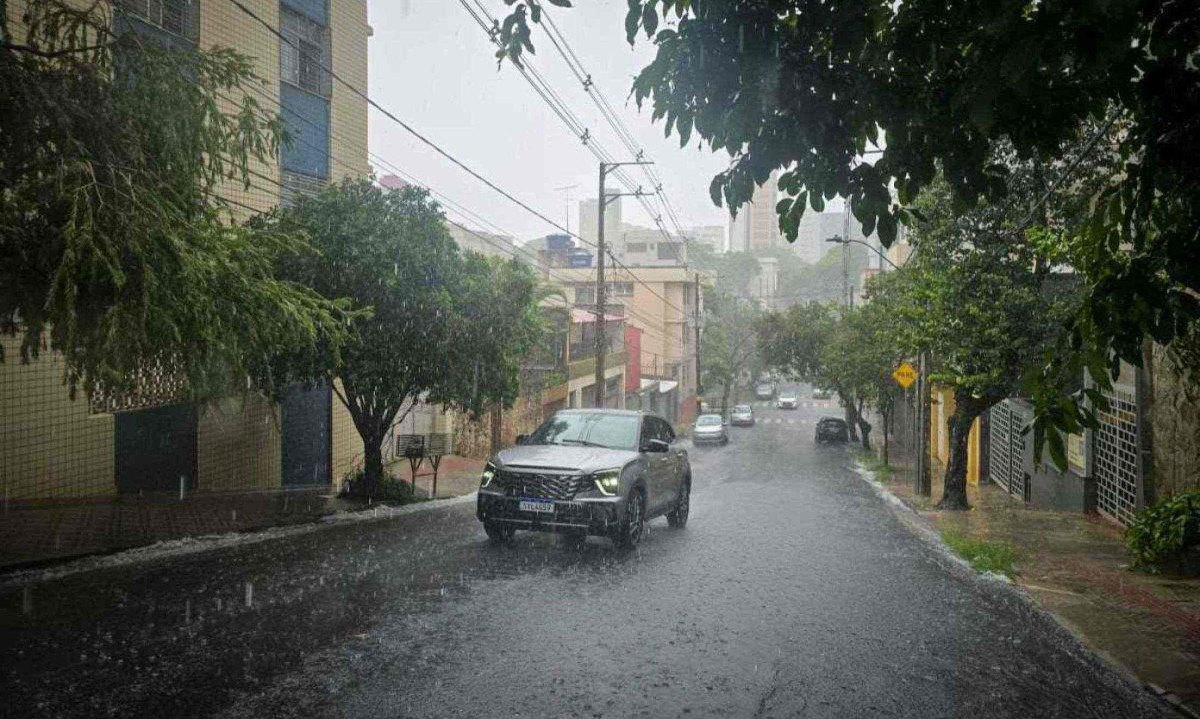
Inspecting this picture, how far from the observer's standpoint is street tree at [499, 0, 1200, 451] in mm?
5371

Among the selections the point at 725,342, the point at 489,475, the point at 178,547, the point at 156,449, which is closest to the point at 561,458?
the point at 489,475

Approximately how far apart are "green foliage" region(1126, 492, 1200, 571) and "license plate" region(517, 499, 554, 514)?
7382mm

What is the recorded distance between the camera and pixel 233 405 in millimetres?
17406

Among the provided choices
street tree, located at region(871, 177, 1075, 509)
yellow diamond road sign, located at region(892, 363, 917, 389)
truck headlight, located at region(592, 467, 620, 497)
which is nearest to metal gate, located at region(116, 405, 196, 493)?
truck headlight, located at region(592, 467, 620, 497)

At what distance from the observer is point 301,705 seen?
518 cm

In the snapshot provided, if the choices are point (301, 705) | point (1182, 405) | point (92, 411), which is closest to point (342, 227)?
point (92, 411)

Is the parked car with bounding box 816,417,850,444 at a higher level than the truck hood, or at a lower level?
lower

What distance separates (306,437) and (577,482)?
11.5 meters

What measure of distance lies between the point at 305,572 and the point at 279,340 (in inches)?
101

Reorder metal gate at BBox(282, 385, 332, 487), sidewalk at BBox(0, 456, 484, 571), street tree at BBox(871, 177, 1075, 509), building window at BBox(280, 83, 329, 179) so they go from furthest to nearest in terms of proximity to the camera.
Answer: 1. metal gate at BBox(282, 385, 332, 487)
2. building window at BBox(280, 83, 329, 179)
3. street tree at BBox(871, 177, 1075, 509)
4. sidewalk at BBox(0, 456, 484, 571)

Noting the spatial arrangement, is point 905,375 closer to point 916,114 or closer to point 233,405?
point 233,405

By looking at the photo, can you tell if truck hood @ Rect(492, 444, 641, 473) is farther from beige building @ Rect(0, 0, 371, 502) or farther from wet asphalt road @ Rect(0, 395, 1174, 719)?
beige building @ Rect(0, 0, 371, 502)

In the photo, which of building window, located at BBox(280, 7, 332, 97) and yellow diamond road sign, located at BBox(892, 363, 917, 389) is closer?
building window, located at BBox(280, 7, 332, 97)

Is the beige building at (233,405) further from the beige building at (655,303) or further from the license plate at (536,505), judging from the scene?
the beige building at (655,303)
